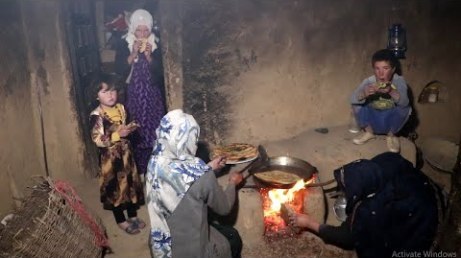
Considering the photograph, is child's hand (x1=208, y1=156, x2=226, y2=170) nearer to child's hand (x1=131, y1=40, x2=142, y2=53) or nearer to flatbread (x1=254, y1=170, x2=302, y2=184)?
flatbread (x1=254, y1=170, x2=302, y2=184)

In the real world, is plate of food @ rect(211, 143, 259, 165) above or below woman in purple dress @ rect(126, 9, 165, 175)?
below

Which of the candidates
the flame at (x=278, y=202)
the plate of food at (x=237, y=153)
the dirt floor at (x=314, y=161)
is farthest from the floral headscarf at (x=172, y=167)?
the dirt floor at (x=314, y=161)

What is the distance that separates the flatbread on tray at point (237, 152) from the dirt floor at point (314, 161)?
28.4 inches

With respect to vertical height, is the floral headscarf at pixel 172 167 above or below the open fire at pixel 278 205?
above

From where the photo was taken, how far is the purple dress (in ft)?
20.6

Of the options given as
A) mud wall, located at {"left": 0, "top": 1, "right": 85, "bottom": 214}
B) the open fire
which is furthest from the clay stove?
mud wall, located at {"left": 0, "top": 1, "right": 85, "bottom": 214}

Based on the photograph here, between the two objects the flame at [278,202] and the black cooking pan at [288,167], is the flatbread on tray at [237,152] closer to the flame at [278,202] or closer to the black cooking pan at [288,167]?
the black cooking pan at [288,167]

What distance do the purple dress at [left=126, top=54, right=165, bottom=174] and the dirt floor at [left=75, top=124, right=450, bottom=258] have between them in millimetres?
1030

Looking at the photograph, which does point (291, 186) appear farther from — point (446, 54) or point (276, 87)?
point (446, 54)

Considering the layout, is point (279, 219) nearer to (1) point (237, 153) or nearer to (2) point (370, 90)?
(1) point (237, 153)

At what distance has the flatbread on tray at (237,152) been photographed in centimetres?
511

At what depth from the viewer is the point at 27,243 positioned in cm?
377

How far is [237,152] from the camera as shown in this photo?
5367mm

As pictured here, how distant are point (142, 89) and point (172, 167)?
3.12m
